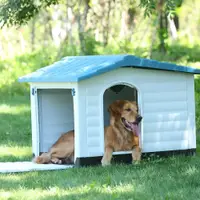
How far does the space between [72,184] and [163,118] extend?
2092 mm

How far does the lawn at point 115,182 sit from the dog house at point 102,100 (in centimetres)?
33

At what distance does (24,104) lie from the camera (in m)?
15.5

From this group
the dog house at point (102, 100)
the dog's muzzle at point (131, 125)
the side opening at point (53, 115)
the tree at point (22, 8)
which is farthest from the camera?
the side opening at point (53, 115)

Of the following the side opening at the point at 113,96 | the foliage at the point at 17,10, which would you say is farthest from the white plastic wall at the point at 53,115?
the foliage at the point at 17,10

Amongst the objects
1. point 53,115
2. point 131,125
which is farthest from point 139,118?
point 53,115

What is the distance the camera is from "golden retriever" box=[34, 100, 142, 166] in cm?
870

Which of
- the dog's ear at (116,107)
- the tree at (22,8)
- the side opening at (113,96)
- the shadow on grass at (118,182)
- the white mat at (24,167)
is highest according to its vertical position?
the tree at (22,8)

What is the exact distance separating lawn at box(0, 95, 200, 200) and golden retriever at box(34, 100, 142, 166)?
11.7 inches

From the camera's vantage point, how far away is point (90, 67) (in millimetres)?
8578

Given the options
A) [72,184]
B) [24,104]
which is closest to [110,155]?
[72,184]

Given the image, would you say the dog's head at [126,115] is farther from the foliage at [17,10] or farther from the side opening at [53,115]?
the foliage at [17,10]

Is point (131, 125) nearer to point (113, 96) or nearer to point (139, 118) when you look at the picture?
point (139, 118)

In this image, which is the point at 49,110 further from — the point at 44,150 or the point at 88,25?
the point at 88,25

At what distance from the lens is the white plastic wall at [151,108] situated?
849 cm
